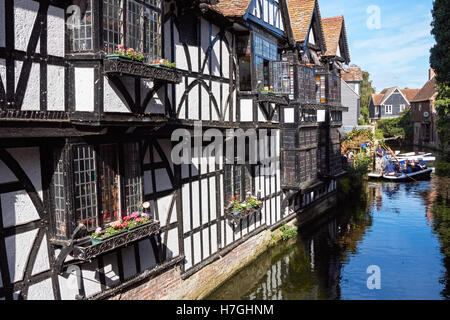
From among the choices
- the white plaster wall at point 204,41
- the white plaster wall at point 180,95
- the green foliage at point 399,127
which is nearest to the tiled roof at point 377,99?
the green foliage at point 399,127

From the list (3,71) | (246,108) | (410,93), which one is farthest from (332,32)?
(410,93)

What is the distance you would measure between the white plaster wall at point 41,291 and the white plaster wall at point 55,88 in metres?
3.14

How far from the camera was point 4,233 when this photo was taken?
7.00m

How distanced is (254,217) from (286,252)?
239 centimetres

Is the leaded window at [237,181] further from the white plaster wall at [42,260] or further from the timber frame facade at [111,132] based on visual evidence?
the white plaster wall at [42,260]

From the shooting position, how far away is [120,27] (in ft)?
27.7

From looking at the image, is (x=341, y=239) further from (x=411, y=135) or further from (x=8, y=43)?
(x=411, y=135)

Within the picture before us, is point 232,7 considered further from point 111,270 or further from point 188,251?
point 111,270

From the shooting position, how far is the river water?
13.7 meters

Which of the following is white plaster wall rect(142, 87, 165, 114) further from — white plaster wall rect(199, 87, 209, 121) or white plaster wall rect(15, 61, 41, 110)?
white plaster wall rect(199, 87, 209, 121)

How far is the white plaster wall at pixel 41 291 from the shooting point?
7.45 metres

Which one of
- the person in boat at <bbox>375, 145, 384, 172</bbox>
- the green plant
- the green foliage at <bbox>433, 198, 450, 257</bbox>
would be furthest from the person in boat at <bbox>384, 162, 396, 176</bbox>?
the green plant

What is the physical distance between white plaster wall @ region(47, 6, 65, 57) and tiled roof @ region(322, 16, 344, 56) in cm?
1947

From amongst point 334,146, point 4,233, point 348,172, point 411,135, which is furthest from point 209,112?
point 411,135
